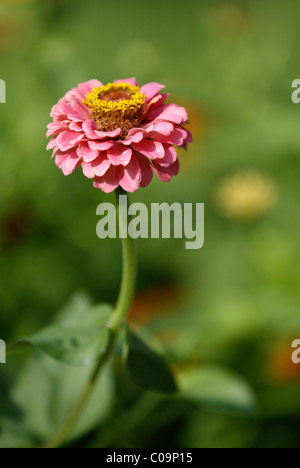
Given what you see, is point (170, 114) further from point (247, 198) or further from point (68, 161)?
point (247, 198)

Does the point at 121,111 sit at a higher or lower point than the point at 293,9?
lower

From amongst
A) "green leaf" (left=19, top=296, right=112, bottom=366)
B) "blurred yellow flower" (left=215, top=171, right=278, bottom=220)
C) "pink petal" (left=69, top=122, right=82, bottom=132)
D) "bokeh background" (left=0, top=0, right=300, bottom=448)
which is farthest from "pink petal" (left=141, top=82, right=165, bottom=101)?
"blurred yellow flower" (left=215, top=171, right=278, bottom=220)

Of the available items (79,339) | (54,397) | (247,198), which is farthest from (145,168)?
(247,198)

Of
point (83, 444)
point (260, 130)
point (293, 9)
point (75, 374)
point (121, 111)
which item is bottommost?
point (83, 444)

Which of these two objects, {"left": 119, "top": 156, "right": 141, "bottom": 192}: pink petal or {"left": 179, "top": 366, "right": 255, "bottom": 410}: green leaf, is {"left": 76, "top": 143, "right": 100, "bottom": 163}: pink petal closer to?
{"left": 119, "top": 156, "right": 141, "bottom": 192}: pink petal

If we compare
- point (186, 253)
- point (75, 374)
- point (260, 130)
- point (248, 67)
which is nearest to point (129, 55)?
point (248, 67)

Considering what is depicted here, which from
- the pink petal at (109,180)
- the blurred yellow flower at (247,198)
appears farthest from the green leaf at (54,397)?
the blurred yellow flower at (247,198)

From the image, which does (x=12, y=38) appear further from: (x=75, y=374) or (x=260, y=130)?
(x=75, y=374)
